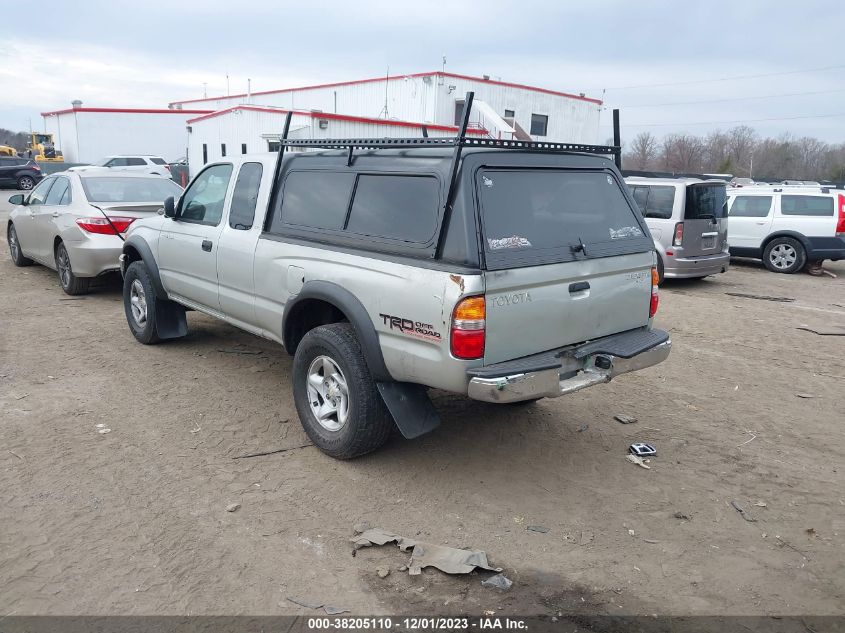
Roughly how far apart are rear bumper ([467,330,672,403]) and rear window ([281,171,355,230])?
160 centimetres

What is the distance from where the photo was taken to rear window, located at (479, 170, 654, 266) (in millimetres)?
3977

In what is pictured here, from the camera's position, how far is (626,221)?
15.9 ft

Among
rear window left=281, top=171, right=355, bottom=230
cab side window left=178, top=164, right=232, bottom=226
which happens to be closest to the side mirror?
cab side window left=178, top=164, right=232, bottom=226

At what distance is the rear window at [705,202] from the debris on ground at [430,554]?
8872 mm

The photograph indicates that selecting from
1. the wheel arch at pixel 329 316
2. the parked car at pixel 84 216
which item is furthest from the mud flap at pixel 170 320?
the wheel arch at pixel 329 316

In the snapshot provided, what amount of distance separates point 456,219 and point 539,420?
2.21 metres

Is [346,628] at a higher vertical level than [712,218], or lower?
lower

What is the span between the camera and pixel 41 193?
→ 9.98 meters

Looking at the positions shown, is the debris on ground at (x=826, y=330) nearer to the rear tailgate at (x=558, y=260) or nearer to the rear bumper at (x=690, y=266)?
the rear bumper at (x=690, y=266)

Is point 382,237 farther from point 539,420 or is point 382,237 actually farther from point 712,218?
point 712,218

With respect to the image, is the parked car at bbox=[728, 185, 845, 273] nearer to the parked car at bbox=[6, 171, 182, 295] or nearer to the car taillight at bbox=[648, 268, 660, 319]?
the car taillight at bbox=[648, 268, 660, 319]

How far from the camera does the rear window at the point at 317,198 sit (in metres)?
4.69

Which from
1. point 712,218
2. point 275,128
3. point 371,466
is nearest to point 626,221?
point 371,466

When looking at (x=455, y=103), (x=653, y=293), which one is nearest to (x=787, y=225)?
(x=653, y=293)
